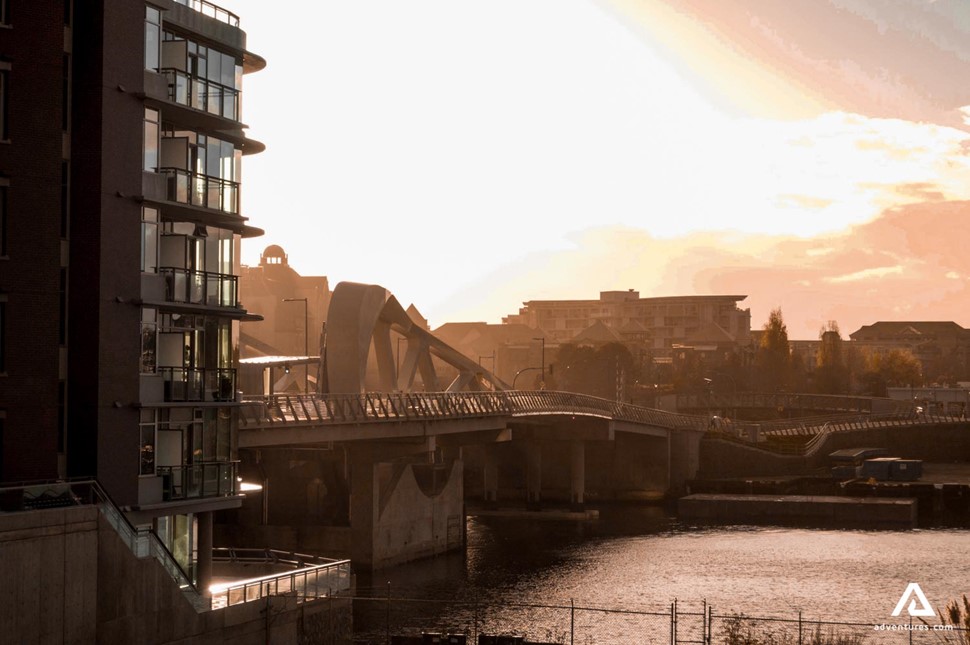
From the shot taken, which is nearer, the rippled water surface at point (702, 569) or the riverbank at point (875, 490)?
the rippled water surface at point (702, 569)

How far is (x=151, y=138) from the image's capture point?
136ft

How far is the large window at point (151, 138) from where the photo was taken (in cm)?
4109

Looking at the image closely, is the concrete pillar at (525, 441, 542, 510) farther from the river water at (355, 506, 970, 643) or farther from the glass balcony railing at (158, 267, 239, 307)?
the glass balcony railing at (158, 267, 239, 307)

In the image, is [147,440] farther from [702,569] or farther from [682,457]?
[682,457]

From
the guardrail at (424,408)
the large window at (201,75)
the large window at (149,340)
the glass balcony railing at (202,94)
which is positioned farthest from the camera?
the guardrail at (424,408)

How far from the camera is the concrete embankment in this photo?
10069 centimetres

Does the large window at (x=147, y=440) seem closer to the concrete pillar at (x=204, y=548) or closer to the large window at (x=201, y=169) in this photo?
the concrete pillar at (x=204, y=548)

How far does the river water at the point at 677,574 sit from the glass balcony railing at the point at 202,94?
1829cm

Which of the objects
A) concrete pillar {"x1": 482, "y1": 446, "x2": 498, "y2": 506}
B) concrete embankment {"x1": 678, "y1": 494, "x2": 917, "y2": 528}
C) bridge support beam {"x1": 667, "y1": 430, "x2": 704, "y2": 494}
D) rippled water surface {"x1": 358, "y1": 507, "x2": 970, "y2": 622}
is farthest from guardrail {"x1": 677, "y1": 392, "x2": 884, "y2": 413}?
rippled water surface {"x1": 358, "y1": 507, "x2": 970, "y2": 622}

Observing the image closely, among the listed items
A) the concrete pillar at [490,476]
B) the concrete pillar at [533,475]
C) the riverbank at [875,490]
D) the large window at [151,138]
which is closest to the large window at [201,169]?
the large window at [151,138]

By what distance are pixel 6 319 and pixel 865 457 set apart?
110m

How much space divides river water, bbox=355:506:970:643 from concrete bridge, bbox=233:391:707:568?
2.76m

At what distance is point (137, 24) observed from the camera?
40219 mm

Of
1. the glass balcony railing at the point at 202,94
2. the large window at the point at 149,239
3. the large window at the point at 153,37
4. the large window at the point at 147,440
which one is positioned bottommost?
the large window at the point at 147,440
